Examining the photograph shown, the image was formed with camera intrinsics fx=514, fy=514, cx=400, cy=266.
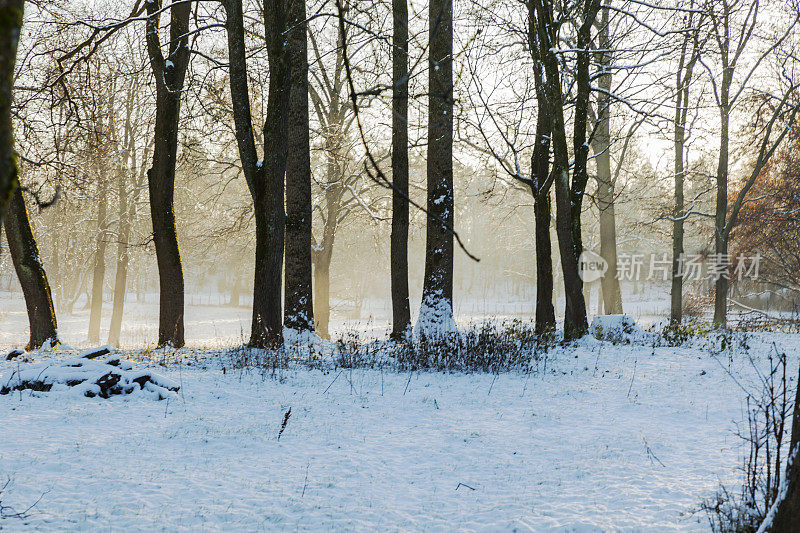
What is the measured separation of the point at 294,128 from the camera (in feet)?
33.1

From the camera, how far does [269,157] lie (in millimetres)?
8781

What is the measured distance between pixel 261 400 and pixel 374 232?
15.6 meters

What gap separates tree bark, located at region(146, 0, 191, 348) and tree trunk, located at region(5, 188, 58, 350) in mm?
2271

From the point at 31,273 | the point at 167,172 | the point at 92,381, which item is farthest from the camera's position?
the point at 167,172

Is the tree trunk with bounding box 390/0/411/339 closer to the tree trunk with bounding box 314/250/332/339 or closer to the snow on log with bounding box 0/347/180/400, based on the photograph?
the snow on log with bounding box 0/347/180/400

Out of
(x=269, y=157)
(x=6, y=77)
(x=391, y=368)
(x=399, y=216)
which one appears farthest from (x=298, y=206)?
(x=6, y=77)

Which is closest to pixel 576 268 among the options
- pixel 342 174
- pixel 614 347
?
pixel 614 347

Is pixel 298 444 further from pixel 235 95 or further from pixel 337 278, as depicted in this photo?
pixel 337 278

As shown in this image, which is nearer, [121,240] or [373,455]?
[373,455]

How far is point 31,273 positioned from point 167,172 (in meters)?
3.34

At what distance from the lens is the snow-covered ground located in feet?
10.4

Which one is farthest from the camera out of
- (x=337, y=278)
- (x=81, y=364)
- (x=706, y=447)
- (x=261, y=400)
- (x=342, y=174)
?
(x=337, y=278)

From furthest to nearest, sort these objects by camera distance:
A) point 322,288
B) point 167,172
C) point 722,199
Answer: point 322,288, point 722,199, point 167,172

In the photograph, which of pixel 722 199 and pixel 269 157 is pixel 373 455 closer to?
pixel 269 157
